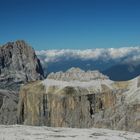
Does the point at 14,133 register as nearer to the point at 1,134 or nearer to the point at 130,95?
the point at 1,134

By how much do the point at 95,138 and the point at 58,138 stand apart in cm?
766

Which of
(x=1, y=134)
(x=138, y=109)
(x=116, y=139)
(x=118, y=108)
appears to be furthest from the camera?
(x=118, y=108)

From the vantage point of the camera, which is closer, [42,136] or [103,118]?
[42,136]

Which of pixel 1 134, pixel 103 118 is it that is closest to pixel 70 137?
pixel 1 134

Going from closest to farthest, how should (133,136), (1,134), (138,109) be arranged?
1. (1,134)
2. (133,136)
3. (138,109)

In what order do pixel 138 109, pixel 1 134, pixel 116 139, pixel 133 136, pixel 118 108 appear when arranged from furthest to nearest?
pixel 118 108
pixel 138 109
pixel 133 136
pixel 116 139
pixel 1 134

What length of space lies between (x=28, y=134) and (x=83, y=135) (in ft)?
37.2

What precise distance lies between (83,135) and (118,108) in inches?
4084

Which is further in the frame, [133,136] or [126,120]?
[126,120]

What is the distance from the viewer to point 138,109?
573ft

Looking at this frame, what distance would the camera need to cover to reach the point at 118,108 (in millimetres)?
186750

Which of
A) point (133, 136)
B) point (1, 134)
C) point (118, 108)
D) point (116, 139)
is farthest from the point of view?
point (118, 108)

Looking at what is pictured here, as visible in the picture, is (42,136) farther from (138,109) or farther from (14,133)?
(138,109)

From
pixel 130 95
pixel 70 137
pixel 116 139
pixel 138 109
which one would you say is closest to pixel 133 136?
pixel 116 139
